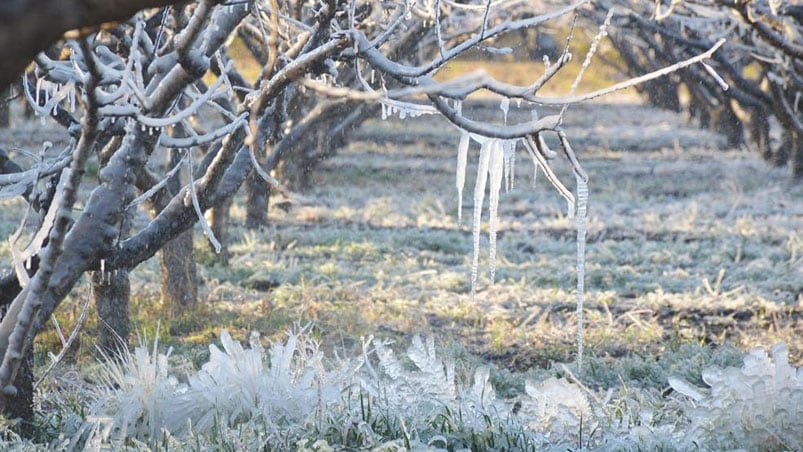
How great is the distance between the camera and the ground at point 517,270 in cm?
683

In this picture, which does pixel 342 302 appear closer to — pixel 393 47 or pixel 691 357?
pixel 393 47

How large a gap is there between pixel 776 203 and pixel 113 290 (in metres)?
9.11

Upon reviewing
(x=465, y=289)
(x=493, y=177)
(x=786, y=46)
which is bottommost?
(x=465, y=289)

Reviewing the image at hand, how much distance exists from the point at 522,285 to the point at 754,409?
446cm

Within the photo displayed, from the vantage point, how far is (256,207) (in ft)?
35.9

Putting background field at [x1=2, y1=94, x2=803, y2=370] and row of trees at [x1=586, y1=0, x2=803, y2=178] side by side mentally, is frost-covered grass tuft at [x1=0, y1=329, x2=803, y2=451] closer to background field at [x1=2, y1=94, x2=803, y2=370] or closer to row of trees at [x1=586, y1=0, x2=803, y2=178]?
row of trees at [x1=586, y1=0, x2=803, y2=178]

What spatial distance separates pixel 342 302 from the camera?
25.0 ft

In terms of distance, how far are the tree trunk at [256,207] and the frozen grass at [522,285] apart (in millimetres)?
175

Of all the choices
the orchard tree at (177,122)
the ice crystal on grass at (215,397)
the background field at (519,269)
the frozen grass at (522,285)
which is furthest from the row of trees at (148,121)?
the background field at (519,269)

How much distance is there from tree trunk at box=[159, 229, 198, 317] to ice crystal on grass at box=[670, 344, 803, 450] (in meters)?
4.08

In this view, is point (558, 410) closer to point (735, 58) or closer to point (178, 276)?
point (178, 276)

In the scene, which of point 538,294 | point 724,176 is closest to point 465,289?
point 538,294

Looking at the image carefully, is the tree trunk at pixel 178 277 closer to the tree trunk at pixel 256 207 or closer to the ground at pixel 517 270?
the ground at pixel 517 270

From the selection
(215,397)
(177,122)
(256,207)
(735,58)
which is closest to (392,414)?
(215,397)
